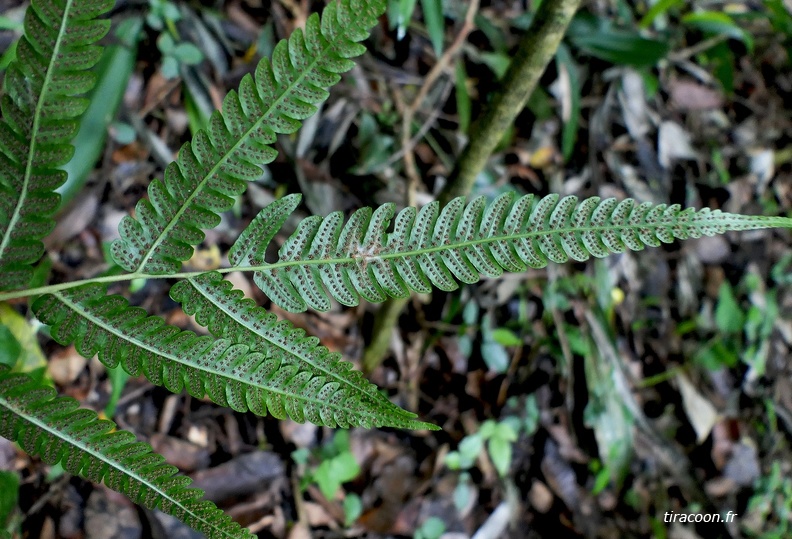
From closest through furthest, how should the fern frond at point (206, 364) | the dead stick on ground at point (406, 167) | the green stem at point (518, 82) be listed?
the fern frond at point (206, 364) → the green stem at point (518, 82) → the dead stick on ground at point (406, 167)

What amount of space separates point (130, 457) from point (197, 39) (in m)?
1.71

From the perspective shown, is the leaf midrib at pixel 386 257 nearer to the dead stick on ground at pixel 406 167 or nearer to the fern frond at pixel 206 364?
the fern frond at pixel 206 364

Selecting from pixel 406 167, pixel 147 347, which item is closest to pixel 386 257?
pixel 147 347

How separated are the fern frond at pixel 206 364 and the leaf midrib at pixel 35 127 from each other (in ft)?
0.34

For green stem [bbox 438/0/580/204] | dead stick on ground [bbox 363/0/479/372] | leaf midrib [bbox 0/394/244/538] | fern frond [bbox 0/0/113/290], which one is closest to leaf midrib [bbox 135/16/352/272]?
fern frond [bbox 0/0/113/290]

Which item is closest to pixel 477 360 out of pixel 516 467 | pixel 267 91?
pixel 516 467

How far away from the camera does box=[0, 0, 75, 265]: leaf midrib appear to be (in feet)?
2.36

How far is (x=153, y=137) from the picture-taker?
202 cm

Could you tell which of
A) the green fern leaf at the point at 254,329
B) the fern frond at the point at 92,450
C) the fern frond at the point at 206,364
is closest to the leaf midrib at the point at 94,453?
the fern frond at the point at 92,450

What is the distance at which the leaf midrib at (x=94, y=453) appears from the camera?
79cm

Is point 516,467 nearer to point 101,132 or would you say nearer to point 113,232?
point 113,232

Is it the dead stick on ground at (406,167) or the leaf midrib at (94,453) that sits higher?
the leaf midrib at (94,453)

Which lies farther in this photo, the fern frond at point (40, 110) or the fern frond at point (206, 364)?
the fern frond at point (206, 364)

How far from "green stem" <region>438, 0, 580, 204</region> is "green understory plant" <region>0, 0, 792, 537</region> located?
14.8 inches
